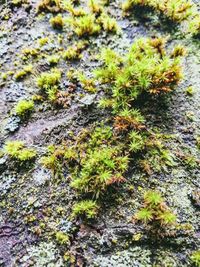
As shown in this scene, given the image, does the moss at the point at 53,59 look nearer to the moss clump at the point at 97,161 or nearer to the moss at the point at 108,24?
the moss at the point at 108,24

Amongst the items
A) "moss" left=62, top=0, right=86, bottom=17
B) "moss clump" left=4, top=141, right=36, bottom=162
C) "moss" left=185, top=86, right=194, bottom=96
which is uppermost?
"moss" left=62, top=0, right=86, bottom=17

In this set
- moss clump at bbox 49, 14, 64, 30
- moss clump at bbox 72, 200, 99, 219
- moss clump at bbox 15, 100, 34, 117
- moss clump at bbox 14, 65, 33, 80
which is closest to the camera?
moss clump at bbox 72, 200, 99, 219

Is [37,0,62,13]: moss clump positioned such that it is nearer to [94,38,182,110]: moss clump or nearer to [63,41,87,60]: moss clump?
[63,41,87,60]: moss clump

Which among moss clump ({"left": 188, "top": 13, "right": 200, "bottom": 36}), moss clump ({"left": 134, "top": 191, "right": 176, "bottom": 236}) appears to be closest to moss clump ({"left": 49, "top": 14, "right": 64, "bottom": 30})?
moss clump ({"left": 188, "top": 13, "right": 200, "bottom": 36})

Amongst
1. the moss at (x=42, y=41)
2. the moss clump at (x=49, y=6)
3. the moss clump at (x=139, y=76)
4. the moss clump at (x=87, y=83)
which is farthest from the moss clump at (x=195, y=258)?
the moss clump at (x=49, y=6)

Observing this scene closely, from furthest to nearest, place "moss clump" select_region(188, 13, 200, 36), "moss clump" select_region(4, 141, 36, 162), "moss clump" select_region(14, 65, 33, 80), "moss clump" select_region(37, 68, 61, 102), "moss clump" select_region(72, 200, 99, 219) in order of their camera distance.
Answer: "moss clump" select_region(188, 13, 200, 36) < "moss clump" select_region(14, 65, 33, 80) < "moss clump" select_region(37, 68, 61, 102) < "moss clump" select_region(4, 141, 36, 162) < "moss clump" select_region(72, 200, 99, 219)

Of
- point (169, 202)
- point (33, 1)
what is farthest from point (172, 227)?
point (33, 1)

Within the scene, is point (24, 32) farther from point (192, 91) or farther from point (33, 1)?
point (192, 91)
